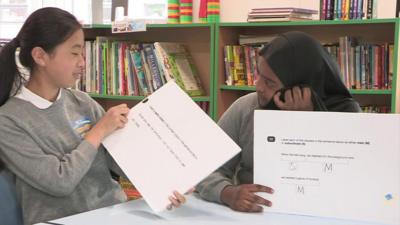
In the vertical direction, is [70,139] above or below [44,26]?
below

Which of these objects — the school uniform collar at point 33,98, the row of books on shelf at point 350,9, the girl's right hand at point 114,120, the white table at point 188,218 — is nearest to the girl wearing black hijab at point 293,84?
the white table at point 188,218

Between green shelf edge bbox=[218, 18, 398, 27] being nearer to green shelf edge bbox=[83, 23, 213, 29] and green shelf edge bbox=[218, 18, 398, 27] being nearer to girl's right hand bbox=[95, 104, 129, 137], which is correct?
green shelf edge bbox=[83, 23, 213, 29]

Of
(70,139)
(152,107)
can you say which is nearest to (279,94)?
(152,107)

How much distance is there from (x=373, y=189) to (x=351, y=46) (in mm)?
1600

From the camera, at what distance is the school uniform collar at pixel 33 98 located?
1789 millimetres

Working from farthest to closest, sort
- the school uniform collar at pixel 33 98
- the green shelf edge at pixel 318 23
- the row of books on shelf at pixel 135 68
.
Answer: the row of books on shelf at pixel 135 68 < the green shelf edge at pixel 318 23 < the school uniform collar at pixel 33 98

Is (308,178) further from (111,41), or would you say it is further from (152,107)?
(111,41)

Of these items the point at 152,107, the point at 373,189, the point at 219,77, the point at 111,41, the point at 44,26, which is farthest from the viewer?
the point at 111,41

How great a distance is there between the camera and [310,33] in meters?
3.20

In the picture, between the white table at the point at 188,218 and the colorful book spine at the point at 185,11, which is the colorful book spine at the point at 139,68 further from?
the white table at the point at 188,218

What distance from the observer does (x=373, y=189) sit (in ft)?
4.87

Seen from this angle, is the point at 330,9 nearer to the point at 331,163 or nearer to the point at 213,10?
the point at 213,10

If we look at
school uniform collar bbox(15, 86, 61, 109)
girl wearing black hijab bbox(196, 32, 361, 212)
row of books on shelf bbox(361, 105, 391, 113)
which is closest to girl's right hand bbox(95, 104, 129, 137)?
school uniform collar bbox(15, 86, 61, 109)

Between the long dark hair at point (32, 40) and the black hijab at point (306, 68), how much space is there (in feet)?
2.32
